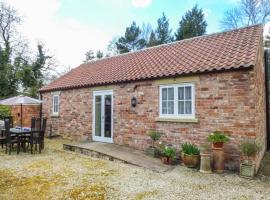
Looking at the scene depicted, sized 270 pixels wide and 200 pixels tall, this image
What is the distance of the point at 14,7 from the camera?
27.3 metres

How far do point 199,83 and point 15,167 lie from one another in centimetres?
692

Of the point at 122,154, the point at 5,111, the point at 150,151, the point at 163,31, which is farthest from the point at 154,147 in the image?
the point at 163,31

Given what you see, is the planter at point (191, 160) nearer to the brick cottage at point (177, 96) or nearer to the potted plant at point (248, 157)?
the brick cottage at point (177, 96)

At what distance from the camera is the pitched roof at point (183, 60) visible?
8656 mm

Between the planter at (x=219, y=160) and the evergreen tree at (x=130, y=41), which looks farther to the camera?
the evergreen tree at (x=130, y=41)

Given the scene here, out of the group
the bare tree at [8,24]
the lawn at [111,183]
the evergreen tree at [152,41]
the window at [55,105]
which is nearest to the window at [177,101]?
Result: the lawn at [111,183]

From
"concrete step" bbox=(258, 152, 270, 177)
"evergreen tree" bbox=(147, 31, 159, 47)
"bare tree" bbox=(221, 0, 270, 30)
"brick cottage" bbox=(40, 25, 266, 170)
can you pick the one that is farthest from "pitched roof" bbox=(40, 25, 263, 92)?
"evergreen tree" bbox=(147, 31, 159, 47)

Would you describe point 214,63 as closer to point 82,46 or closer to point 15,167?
point 15,167

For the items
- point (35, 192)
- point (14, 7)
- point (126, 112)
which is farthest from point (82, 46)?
point (35, 192)

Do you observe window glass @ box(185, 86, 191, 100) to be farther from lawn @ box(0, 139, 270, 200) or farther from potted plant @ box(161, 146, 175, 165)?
lawn @ box(0, 139, 270, 200)

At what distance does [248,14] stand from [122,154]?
2090 cm

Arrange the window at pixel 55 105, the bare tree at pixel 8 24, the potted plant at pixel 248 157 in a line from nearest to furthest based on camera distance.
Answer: the potted plant at pixel 248 157 < the window at pixel 55 105 < the bare tree at pixel 8 24

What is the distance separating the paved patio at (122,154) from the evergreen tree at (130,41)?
2674 cm

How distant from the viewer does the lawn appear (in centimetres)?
558
